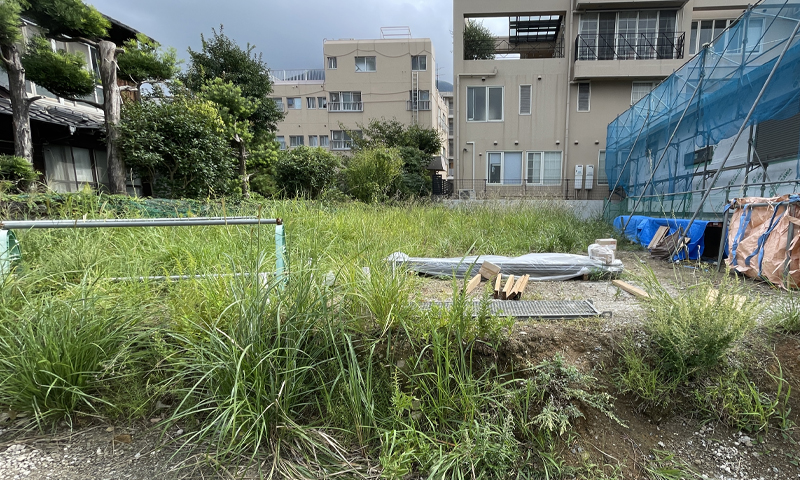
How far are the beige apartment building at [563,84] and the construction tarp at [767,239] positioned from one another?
9.41m

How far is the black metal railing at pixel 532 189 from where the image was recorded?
1380 cm

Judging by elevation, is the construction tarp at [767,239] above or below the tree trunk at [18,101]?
below

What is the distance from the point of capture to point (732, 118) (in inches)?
219

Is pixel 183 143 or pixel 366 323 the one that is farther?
pixel 183 143

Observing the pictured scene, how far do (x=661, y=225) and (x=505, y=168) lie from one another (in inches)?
367

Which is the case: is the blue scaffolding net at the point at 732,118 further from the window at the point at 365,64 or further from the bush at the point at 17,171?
the window at the point at 365,64

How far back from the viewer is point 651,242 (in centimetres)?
572

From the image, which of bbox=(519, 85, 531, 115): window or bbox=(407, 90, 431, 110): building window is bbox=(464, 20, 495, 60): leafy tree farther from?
bbox=(407, 90, 431, 110): building window

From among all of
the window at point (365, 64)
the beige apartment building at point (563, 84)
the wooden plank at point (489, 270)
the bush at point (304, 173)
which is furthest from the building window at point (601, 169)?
the window at point (365, 64)

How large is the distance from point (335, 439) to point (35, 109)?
35.5 feet

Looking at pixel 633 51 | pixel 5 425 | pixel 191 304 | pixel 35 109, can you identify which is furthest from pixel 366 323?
pixel 633 51

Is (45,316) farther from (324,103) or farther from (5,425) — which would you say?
(324,103)

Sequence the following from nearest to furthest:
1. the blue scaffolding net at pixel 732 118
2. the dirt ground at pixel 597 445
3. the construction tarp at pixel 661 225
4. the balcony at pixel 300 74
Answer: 1. the dirt ground at pixel 597 445
2. the blue scaffolding net at pixel 732 118
3. the construction tarp at pixel 661 225
4. the balcony at pixel 300 74

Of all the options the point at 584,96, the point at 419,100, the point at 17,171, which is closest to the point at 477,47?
the point at 584,96
